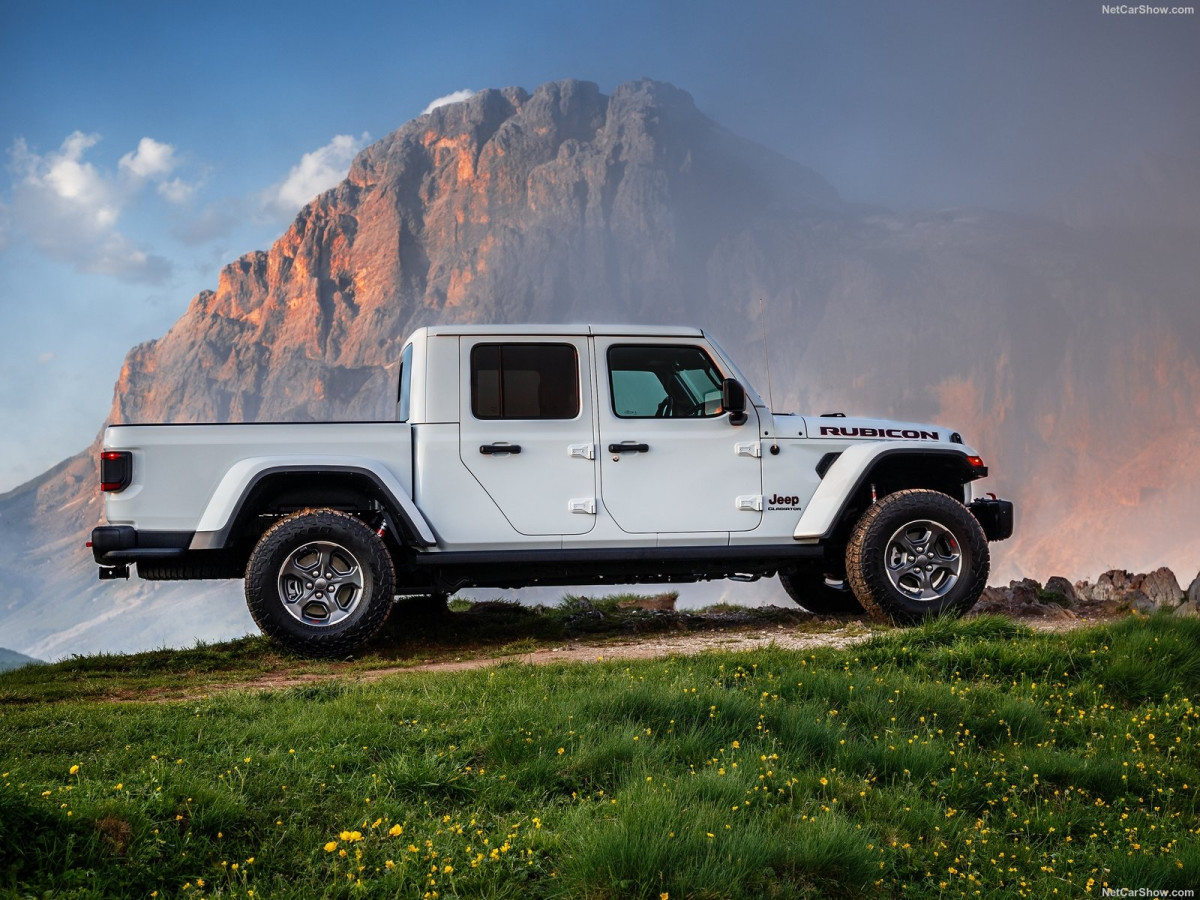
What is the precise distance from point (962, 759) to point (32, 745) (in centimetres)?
446

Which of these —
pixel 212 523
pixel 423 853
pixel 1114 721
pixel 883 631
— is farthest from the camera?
pixel 883 631

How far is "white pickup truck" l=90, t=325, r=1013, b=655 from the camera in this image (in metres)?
7.06

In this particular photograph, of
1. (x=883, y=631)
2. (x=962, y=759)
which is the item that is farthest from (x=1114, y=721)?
(x=883, y=631)

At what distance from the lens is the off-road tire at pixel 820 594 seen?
32.4 ft

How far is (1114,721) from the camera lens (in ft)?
17.9

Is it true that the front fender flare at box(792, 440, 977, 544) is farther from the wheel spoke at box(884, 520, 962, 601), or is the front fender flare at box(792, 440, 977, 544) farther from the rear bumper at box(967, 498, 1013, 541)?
the rear bumper at box(967, 498, 1013, 541)

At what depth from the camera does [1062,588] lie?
11.0 meters

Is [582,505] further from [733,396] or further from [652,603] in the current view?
[652,603]

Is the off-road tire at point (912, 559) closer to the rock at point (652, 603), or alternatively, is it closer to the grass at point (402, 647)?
the grass at point (402, 647)

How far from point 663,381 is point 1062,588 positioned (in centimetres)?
624

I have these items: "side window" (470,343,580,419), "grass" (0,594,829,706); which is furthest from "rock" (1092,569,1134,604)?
"side window" (470,343,580,419)

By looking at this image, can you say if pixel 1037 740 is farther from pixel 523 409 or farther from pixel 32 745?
pixel 32 745

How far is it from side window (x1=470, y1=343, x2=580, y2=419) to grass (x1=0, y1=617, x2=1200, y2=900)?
233 cm

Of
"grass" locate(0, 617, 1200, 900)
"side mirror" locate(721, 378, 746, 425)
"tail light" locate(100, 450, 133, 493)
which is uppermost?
"side mirror" locate(721, 378, 746, 425)
